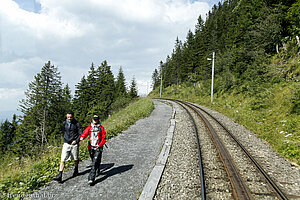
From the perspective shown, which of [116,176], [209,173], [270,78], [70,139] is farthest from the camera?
[270,78]

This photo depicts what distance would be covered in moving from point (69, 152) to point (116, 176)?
167cm

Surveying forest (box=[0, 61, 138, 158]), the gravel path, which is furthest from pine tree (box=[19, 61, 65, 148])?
the gravel path

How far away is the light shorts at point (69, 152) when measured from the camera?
4508 millimetres

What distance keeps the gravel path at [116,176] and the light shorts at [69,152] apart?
606 millimetres

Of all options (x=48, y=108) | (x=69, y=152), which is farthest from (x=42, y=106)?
(x=69, y=152)

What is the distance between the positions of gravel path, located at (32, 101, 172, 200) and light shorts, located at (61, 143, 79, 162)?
0.61 m

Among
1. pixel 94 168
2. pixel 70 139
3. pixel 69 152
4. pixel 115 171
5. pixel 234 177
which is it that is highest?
pixel 70 139

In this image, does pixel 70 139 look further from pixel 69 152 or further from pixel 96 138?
pixel 96 138

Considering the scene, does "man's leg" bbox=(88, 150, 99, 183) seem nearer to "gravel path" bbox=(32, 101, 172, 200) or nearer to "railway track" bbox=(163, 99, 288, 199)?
"gravel path" bbox=(32, 101, 172, 200)

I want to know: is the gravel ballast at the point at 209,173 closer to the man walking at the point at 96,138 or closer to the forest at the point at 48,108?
the man walking at the point at 96,138

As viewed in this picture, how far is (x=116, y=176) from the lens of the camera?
4.67m

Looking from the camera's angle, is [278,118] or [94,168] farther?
[278,118]

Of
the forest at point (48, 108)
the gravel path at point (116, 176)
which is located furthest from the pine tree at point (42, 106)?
the gravel path at point (116, 176)

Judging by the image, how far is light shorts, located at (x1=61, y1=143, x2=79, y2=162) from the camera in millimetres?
4508
